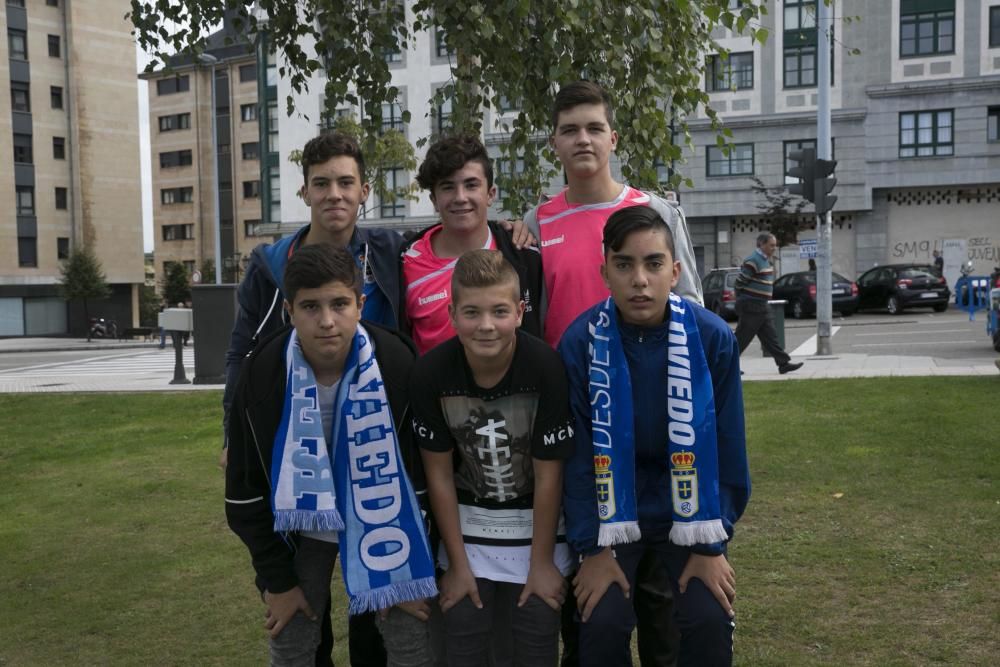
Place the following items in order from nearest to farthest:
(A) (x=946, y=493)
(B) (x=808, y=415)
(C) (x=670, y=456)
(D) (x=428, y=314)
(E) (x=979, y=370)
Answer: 1. (C) (x=670, y=456)
2. (D) (x=428, y=314)
3. (A) (x=946, y=493)
4. (B) (x=808, y=415)
5. (E) (x=979, y=370)

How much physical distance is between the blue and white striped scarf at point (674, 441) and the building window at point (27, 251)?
55.7m

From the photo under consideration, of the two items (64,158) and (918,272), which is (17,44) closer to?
(64,158)

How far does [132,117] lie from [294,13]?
57.1 metres

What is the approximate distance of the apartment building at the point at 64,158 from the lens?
5194 centimetres

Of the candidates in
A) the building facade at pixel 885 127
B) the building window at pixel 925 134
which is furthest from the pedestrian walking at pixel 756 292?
the building window at pixel 925 134

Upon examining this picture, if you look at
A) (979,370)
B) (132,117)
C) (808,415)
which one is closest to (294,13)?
(808,415)

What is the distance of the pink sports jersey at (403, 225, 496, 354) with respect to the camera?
3578 millimetres

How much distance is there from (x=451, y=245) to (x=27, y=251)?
5553 centimetres

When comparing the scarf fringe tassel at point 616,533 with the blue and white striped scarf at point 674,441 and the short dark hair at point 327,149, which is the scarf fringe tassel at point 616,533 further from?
the short dark hair at point 327,149

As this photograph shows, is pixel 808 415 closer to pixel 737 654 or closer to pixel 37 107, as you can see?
pixel 737 654

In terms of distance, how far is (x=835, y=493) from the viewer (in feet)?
21.5

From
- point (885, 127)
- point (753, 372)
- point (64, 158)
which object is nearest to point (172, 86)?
point (64, 158)

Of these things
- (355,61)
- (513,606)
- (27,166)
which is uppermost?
(27,166)

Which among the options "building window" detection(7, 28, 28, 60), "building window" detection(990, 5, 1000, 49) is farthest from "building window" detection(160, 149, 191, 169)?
"building window" detection(990, 5, 1000, 49)
